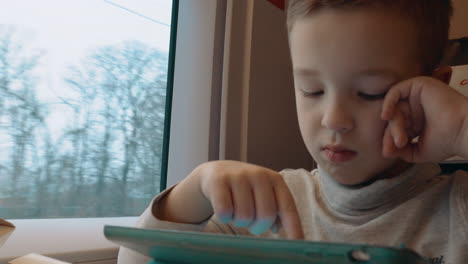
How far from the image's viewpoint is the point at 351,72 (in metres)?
0.60

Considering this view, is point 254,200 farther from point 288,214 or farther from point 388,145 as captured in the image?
point 388,145

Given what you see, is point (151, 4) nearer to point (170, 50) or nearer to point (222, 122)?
point (170, 50)

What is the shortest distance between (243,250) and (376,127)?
436mm

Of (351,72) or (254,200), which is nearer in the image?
(254,200)

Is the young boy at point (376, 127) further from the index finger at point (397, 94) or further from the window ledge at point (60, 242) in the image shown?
the window ledge at point (60, 242)

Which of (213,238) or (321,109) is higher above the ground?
(321,109)

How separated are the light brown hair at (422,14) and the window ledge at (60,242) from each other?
21.7 inches

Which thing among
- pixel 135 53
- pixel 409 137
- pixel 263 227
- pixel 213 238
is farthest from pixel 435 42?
pixel 135 53

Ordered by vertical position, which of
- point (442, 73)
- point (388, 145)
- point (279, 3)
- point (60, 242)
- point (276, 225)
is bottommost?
point (60, 242)

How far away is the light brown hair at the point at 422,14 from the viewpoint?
623 mm

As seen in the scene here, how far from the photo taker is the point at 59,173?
3.13 feet

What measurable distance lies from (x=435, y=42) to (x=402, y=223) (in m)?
0.29

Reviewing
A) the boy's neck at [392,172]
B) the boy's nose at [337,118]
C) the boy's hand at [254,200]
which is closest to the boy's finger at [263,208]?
the boy's hand at [254,200]

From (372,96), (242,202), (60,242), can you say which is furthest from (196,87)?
(242,202)
